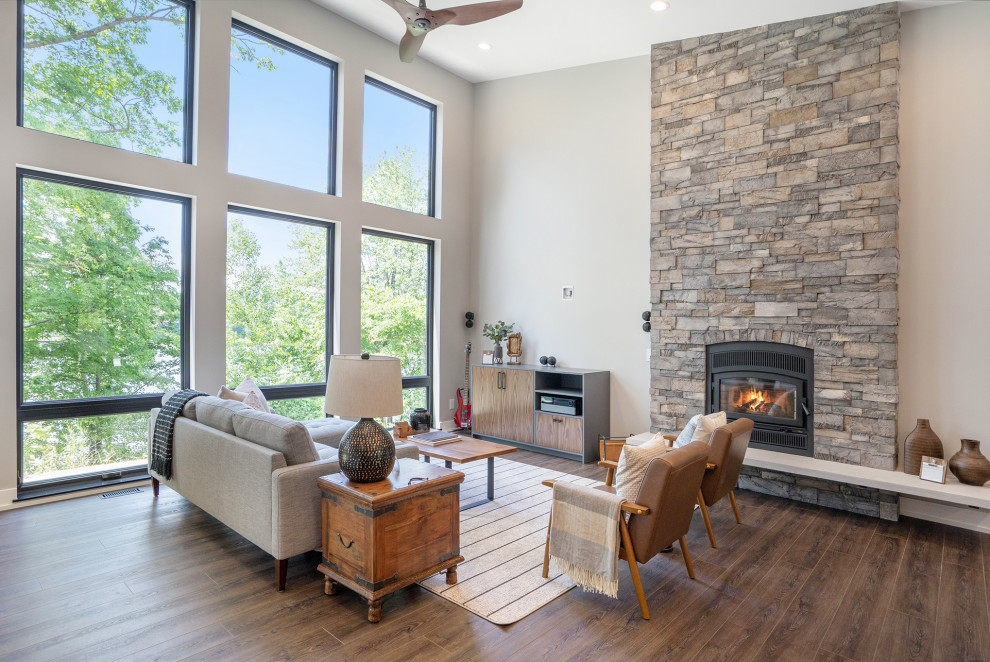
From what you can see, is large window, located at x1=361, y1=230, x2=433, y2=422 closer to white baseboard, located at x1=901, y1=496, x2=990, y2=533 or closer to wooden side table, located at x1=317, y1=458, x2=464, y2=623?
wooden side table, located at x1=317, y1=458, x2=464, y2=623

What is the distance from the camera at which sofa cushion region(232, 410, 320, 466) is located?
2.92 meters

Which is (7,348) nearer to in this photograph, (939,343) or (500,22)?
(500,22)

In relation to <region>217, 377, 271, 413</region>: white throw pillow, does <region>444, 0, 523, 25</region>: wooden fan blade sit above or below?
above

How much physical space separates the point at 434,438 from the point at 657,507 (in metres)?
2.29

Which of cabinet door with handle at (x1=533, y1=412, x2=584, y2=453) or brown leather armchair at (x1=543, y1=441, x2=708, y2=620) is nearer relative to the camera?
brown leather armchair at (x1=543, y1=441, x2=708, y2=620)

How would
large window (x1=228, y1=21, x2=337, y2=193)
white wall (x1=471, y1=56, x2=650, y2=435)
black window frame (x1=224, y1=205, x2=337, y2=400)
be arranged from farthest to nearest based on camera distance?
1. white wall (x1=471, y1=56, x2=650, y2=435)
2. black window frame (x1=224, y1=205, x2=337, y2=400)
3. large window (x1=228, y1=21, x2=337, y2=193)

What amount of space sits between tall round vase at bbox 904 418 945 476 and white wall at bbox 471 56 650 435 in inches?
86.0

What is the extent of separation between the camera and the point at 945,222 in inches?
164

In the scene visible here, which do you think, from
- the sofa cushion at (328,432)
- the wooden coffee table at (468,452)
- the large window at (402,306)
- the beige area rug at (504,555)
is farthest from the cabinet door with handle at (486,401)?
the sofa cushion at (328,432)

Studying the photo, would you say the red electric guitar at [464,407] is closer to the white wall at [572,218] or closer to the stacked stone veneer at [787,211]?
the white wall at [572,218]

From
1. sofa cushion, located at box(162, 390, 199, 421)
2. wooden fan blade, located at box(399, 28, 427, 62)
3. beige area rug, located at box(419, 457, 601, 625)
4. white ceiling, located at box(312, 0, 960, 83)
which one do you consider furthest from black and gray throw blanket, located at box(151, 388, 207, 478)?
white ceiling, located at box(312, 0, 960, 83)

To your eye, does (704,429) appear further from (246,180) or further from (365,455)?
(246,180)

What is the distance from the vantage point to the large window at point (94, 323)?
4094 mm

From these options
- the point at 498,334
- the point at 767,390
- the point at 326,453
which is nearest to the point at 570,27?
the point at 498,334
